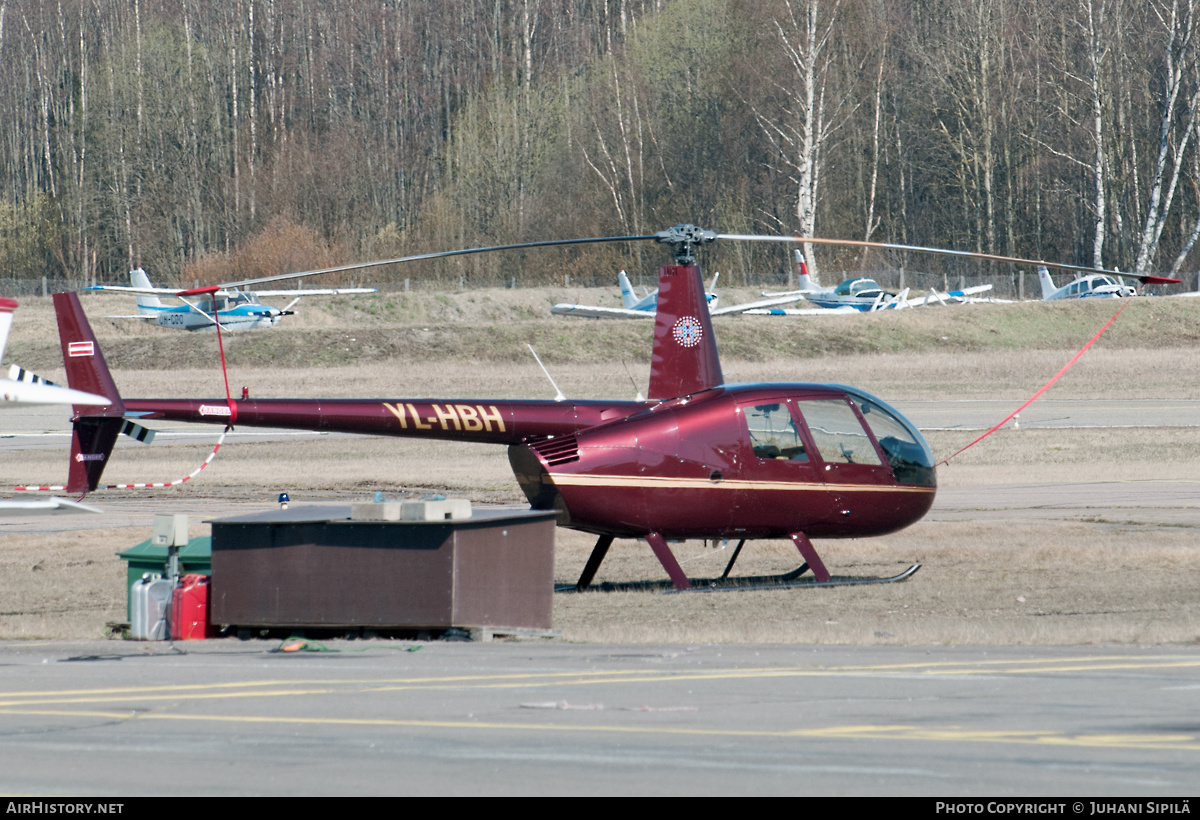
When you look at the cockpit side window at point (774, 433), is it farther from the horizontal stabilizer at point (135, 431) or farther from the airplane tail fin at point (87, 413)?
the airplane tail fin at point (87, 413)

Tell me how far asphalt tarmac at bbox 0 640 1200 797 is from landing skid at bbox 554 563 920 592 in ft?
13.2

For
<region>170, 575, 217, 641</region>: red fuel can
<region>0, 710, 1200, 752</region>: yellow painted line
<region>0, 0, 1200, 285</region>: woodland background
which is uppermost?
<region>0, 0, 1200, 285</region>: woodland background

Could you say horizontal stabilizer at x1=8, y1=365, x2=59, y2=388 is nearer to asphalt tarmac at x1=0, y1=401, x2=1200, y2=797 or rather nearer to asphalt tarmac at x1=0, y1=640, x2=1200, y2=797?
asphalt tarmac at x1=0, y1=401, x2=1200, y2=797

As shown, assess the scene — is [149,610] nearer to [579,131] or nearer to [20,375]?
[20,375]

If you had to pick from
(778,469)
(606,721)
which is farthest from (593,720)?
(778,469)

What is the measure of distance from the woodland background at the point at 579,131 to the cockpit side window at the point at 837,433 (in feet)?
172

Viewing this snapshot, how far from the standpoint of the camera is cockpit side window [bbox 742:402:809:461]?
14.3m

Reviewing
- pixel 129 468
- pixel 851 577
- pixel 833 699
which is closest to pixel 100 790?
pixel 833 699

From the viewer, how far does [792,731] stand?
7.12 meters

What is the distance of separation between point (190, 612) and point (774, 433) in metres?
6.19

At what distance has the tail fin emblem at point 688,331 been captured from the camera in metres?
14.6

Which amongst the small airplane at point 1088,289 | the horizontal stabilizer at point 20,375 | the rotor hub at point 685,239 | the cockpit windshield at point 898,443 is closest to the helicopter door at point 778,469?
the cockpit windshield at point 898,443

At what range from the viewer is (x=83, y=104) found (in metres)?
90.8

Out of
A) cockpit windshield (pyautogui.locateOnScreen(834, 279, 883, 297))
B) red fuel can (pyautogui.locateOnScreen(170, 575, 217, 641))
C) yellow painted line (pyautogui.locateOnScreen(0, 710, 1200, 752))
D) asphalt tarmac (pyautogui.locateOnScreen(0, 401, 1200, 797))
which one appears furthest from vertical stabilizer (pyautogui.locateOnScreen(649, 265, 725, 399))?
cockpit windshield (pyautogui.locateOnScreen(834, 279, 883, 297))
